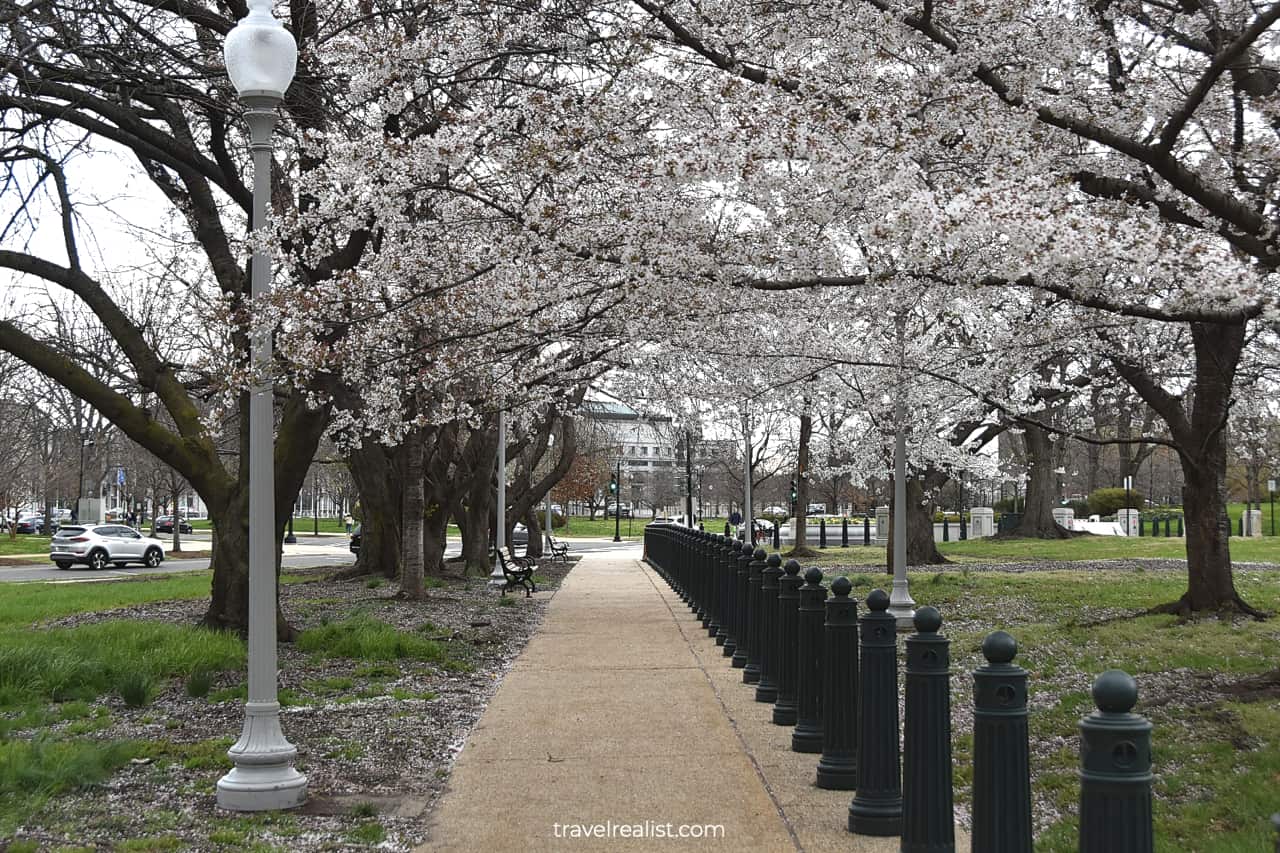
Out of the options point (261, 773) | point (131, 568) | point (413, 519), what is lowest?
point (131, 568)

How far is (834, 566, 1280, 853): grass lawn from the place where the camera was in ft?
19.7

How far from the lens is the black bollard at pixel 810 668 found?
23.5 feet

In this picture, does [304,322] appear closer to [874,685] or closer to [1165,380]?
[874,685]

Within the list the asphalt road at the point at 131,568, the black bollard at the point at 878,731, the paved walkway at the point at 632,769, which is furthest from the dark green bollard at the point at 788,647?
the asphalt road at the point at 131,568

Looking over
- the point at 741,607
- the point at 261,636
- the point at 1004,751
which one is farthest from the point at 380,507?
the point at 1004,751

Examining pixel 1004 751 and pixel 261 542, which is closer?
pixel 1004 751

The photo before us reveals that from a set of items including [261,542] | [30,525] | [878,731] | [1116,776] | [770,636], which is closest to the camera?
[1116,776]

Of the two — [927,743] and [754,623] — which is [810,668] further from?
[754,623]

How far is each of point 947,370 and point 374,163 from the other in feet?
25.7

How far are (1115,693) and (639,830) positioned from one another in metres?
3.22

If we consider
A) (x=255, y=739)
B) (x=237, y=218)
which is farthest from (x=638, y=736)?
(x=237, y=218)

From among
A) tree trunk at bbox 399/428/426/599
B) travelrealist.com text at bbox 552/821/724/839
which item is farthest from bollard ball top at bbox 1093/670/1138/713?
tree trunk at bbox 399/428/426/599

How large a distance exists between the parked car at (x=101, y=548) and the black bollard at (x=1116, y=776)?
3845cm

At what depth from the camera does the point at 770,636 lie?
9500mm
